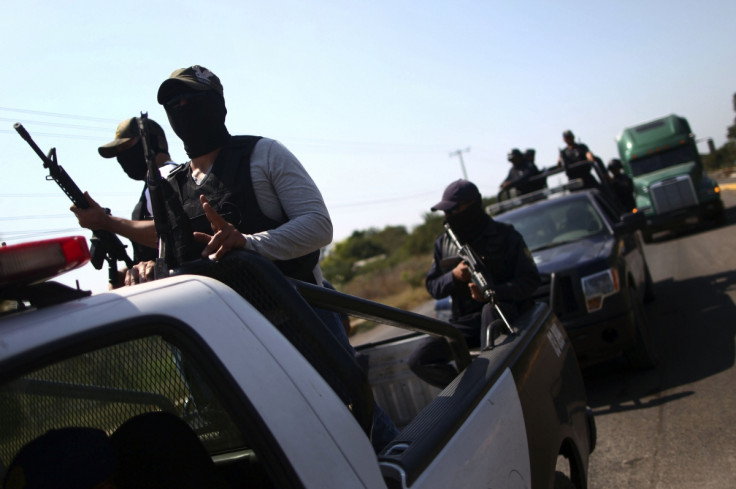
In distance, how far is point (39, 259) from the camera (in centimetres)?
135

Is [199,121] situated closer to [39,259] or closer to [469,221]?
[39,259]

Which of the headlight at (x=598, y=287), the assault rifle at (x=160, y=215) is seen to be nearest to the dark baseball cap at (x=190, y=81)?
the assault rifle at (x=160, y=215)

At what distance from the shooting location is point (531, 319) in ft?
10.3

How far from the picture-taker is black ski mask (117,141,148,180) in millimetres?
3154

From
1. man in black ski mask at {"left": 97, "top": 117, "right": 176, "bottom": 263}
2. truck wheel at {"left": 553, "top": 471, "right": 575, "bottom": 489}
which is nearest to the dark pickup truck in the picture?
truck wheel at {"left": 553, "top": 471, "right": 575, "bottom": 489}

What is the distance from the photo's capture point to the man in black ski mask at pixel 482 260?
4387 millimetres

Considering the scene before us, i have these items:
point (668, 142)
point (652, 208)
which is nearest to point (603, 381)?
point (652, 208)

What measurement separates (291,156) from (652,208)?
17.3 meters

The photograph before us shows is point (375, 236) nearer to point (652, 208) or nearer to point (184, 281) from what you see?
point (652, 208)

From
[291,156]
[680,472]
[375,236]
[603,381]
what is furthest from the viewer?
[375,236]

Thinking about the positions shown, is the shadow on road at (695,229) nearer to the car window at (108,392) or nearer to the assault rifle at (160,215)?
the assault rifle at (160,215)

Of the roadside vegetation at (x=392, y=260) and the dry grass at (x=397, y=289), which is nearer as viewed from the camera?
the dry grass at (x=397, y=289)

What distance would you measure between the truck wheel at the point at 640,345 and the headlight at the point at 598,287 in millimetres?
290

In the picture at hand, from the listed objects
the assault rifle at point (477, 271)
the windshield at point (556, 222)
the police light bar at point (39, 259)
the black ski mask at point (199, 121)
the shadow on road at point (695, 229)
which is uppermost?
the black ski mask at point (199, 121)
